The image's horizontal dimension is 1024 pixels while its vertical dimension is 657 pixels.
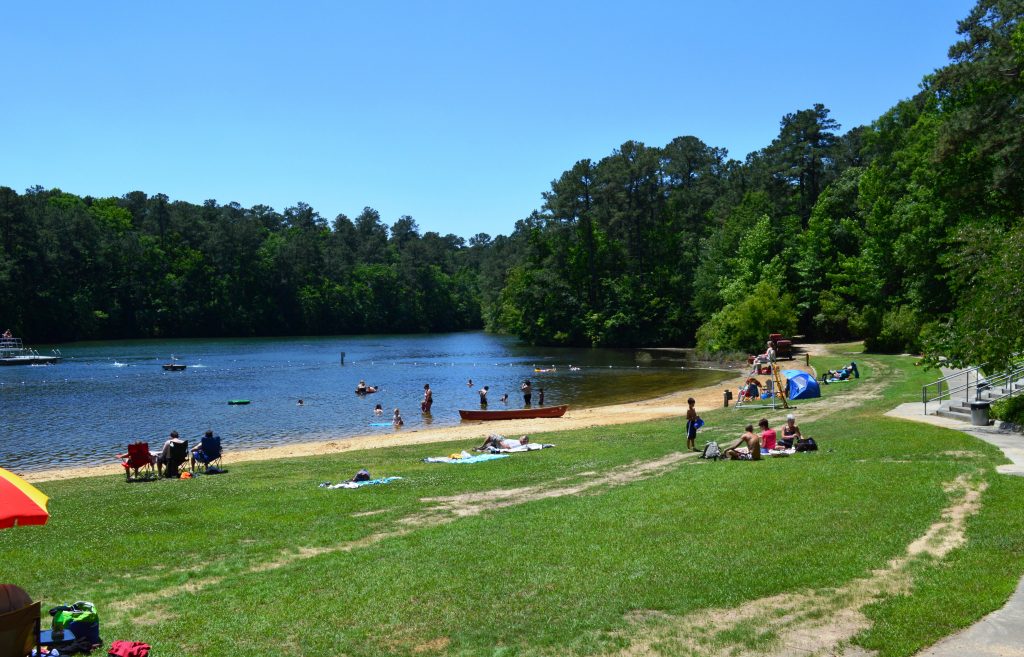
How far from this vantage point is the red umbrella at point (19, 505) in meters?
7.84

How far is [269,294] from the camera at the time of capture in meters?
158

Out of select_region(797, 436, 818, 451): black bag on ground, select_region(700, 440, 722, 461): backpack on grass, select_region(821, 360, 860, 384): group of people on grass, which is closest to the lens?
select_region(797, 436, 818, 451): black bag on ground

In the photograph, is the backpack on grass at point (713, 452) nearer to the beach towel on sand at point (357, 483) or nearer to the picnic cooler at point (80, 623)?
the beach towel on sand at point (357, 483)

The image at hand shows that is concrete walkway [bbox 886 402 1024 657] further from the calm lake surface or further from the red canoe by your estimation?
the red canoe

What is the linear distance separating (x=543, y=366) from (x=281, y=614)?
69.0 m

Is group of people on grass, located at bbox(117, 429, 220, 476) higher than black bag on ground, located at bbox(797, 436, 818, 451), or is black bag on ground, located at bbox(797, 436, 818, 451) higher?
black bag on ground, located at bbox(797, 436, 818, 451)

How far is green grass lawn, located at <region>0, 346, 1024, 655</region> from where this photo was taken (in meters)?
8.73

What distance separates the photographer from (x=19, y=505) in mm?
8008

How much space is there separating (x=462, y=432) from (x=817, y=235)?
180 ft

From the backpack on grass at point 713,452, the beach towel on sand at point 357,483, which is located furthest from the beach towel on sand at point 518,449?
the backpack on grass at point 713,452

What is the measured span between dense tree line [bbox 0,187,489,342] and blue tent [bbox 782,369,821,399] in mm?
116949

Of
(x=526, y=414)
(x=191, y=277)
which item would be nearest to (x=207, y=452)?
(x=526, y=414)

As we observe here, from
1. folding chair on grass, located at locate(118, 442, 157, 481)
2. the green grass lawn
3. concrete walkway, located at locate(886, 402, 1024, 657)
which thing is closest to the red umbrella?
the green grass lawn

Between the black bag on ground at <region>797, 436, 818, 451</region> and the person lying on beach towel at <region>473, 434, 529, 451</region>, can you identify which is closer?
the black bag on ground at <region>797, 436, 818, 451</region>
